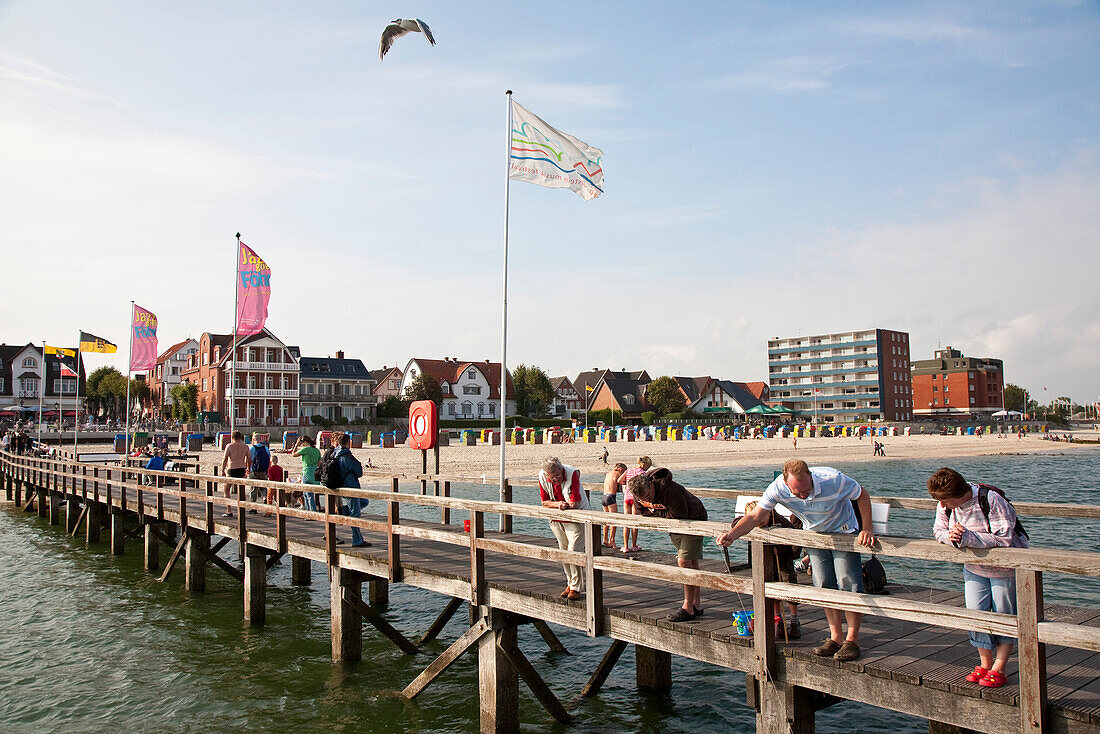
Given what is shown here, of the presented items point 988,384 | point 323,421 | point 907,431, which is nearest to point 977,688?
point 323,421

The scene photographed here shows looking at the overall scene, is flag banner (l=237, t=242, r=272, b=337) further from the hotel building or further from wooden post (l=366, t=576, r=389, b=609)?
the hotel building

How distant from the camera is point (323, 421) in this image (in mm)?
80750

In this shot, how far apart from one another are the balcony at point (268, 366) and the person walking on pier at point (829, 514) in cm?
7593

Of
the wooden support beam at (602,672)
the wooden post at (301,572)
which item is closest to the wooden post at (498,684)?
the wooden support beam at (602,672)

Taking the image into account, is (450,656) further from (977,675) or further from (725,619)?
(977,675)

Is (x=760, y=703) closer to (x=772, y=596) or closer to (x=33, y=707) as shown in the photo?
(x=772, y=596)

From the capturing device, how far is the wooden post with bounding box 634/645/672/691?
9797mm

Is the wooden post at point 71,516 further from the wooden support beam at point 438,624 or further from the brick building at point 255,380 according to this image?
the brick building at point 255,380

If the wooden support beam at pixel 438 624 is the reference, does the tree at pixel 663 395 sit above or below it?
above

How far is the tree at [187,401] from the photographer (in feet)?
266

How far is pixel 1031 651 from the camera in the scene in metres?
4.52

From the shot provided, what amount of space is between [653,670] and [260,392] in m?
72.6

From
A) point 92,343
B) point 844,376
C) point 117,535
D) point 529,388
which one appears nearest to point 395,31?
point 117,535

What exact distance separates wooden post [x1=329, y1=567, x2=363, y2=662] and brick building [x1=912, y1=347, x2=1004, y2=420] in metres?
155
